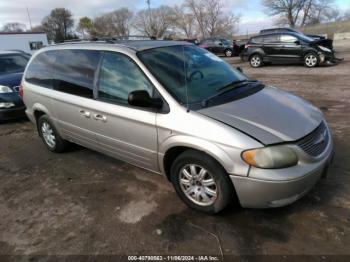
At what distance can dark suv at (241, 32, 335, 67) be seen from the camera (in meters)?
13.6

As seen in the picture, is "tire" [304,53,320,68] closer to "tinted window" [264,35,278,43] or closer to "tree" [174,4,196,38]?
"tinted window" [264,35,278,43]

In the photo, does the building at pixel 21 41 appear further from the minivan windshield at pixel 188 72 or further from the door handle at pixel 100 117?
the minivan windshield at pixel 188 72

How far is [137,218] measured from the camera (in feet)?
11.0

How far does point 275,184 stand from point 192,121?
94 centimetres

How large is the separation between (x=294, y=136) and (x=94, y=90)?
2420mm

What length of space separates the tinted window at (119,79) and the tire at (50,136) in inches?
62.1

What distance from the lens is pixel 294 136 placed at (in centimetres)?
287

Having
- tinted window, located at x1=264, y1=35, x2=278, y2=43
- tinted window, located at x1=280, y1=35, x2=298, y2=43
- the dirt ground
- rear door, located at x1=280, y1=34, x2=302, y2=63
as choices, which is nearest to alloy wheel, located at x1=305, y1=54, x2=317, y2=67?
rear door, located at x1=280, y1=34, x2=302, y2=63

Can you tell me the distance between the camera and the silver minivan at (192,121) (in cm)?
281

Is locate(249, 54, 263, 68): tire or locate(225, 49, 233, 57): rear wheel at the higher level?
locate(249, 54, 263, 68): tire

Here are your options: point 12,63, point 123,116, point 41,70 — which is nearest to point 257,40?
point 12,63

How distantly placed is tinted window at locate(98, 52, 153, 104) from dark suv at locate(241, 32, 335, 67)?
39.8 ft

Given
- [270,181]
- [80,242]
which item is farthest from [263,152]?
[80,242]

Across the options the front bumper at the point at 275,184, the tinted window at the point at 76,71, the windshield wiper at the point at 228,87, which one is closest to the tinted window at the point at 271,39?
the windshield wiper at the point at 228,87
